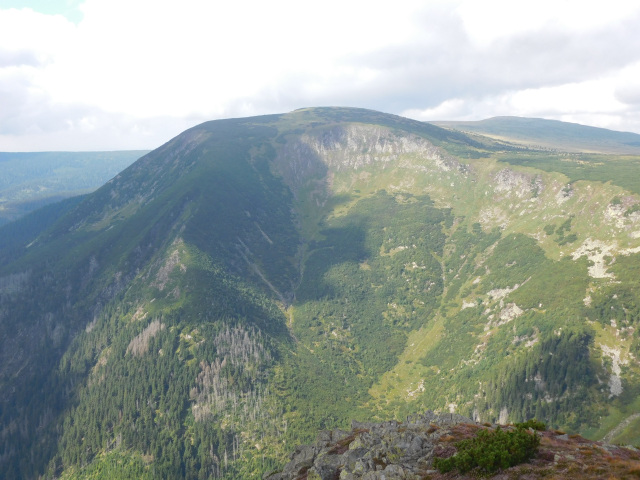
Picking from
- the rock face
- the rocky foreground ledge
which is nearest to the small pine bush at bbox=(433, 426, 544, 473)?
the rocky foreground ledge

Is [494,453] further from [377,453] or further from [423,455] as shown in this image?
[377,453]

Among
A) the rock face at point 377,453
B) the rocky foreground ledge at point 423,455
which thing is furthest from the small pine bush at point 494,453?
the rock face at point 377,453

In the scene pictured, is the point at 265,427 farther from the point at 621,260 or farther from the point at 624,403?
the point at 621,260

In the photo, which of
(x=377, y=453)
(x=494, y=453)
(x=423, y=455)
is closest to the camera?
(x=494, y=453)

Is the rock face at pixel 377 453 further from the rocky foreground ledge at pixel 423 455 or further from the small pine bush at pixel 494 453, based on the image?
the small pine bush at pixel 494 453

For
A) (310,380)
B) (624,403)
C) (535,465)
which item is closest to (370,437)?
(535,465)

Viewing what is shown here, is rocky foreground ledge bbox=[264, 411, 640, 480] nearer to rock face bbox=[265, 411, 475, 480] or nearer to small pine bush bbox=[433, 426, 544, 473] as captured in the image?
rock face bbox=[265, 411, 475, 480]

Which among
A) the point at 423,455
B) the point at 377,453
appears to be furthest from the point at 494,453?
the point at 377,453
